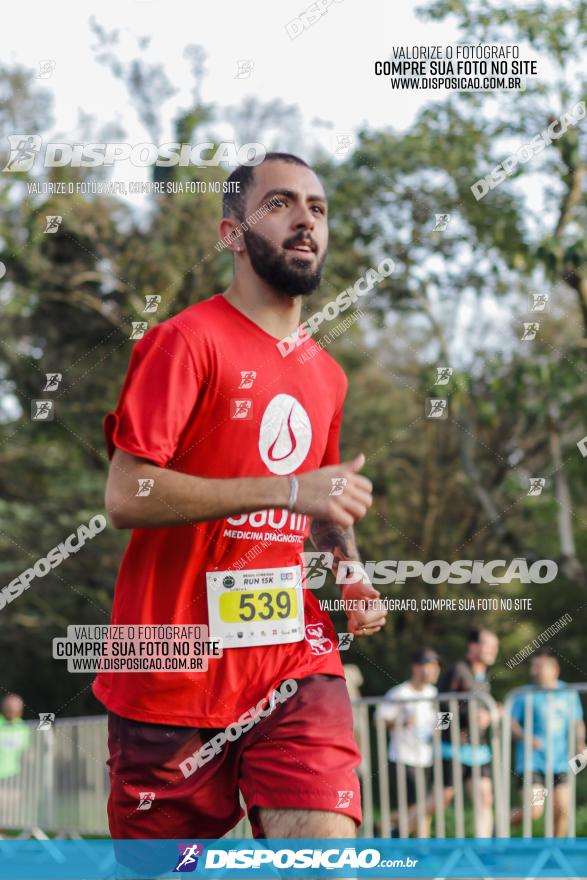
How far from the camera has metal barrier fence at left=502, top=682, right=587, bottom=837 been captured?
7.16 metres

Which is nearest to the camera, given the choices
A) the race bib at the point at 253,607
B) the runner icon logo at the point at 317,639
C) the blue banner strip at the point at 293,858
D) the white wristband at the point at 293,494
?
the white wristband at the point at 293,494

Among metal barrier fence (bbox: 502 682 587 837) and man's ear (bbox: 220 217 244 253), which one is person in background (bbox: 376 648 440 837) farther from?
man's ear (bbox: 220 217 244 253)

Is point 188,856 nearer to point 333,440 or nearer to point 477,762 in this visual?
point 333,440

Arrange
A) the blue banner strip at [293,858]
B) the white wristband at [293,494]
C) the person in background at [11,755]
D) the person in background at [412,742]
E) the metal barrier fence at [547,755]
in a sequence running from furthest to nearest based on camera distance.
Result: the person in background at [11,755] < the person in background at [412,742] < the metal barrier fence at [547,755] < the blue banner strip at [293,858] < the white wristband at [293,494]

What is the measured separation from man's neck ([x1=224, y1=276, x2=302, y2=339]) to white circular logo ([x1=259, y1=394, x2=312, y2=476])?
22 centimetres

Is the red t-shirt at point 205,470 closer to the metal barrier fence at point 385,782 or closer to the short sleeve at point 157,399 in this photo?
the short sleeve at point 157,399

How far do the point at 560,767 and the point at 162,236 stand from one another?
1268cm

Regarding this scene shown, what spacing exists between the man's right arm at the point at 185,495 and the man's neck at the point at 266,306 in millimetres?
594

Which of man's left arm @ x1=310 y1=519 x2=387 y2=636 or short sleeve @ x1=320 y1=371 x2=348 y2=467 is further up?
short sleeve @ x1=320 y1=371 x2=348 y2=467

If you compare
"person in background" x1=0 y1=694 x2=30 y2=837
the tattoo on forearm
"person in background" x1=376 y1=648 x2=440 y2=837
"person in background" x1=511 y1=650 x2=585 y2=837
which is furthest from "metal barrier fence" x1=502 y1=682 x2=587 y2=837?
"person in background" x1=0 y1=694 x2=30 y2=837

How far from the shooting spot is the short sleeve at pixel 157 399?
3020mm

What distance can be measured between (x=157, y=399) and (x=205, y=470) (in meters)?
0.25

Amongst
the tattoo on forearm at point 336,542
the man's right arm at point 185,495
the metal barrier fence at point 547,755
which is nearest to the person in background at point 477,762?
the metal barrier fence at point 547,755

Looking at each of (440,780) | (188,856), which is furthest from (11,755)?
(188,856)
